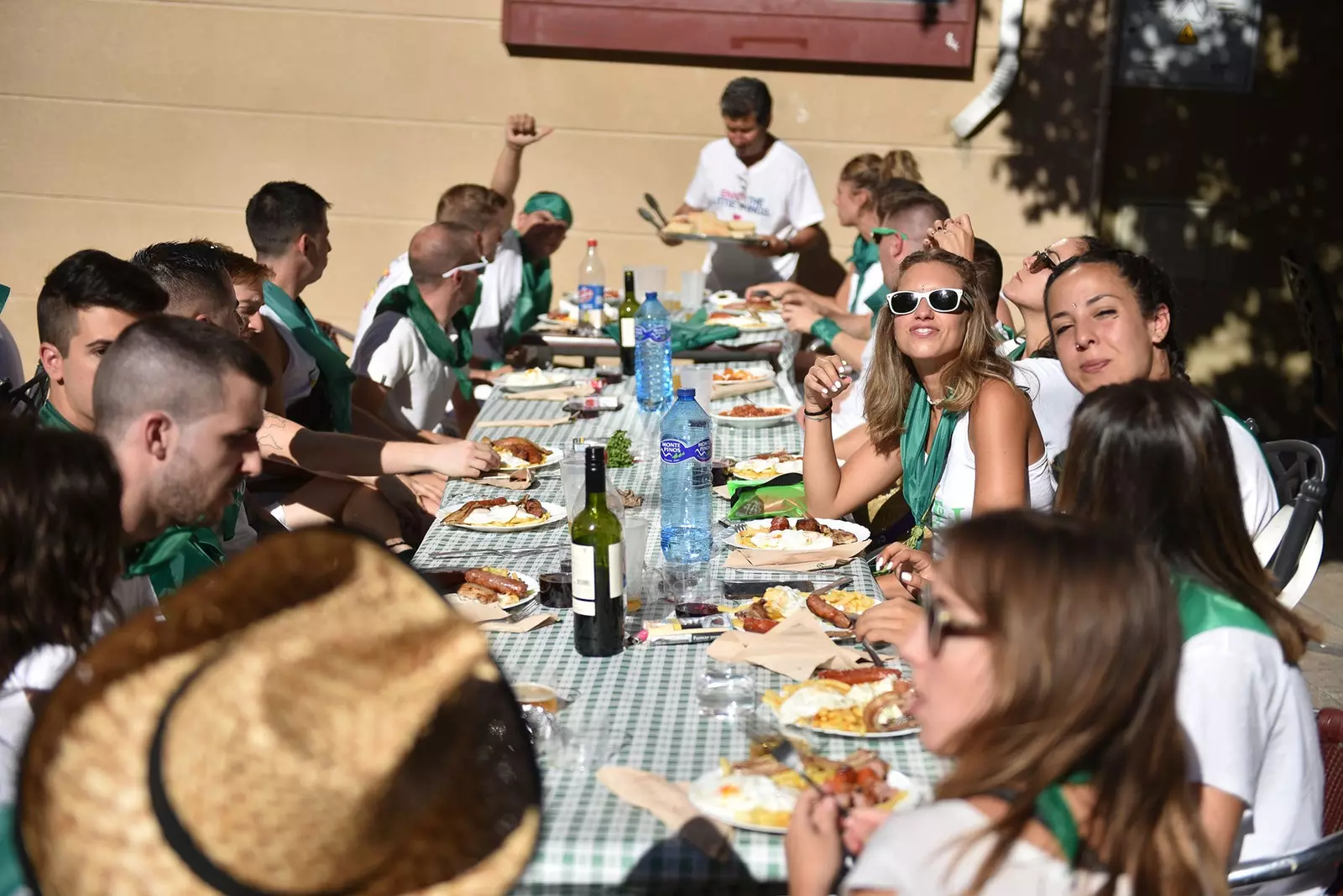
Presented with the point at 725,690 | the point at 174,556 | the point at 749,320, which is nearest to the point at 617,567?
the point at 725,690

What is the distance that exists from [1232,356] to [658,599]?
7004mm

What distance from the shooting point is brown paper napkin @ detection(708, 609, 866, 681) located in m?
2.62

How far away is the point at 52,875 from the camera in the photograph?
127 cm

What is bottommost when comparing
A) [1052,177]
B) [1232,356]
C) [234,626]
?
[1232,356]

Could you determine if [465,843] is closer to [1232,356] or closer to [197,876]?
[197,876]

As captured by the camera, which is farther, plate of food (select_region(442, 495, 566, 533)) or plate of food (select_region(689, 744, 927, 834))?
plate of food (select_region(442, 495, 566, 533))

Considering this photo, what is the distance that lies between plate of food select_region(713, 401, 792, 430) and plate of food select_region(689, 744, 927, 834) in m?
2.70

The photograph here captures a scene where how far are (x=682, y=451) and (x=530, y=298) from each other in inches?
162

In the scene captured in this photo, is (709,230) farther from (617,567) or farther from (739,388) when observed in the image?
(617,567)

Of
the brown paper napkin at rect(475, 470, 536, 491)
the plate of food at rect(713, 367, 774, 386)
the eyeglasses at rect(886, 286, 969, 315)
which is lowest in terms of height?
the brown paper napkin at rect(475, 470, 536, 491)

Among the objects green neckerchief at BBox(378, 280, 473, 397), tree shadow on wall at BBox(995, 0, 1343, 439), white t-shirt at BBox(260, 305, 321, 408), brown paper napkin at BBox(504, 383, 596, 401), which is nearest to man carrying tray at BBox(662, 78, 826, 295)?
tree shadow on wall at BBox(995, 0, 1343, 439)

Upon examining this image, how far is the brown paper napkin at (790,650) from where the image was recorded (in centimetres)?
262

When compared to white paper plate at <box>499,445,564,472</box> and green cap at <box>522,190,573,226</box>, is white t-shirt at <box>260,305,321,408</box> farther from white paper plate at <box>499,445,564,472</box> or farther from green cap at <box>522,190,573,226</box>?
green cap at <box>522,190,573,226</box>

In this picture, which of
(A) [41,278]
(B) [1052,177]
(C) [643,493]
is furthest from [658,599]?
(A) [41,278]
